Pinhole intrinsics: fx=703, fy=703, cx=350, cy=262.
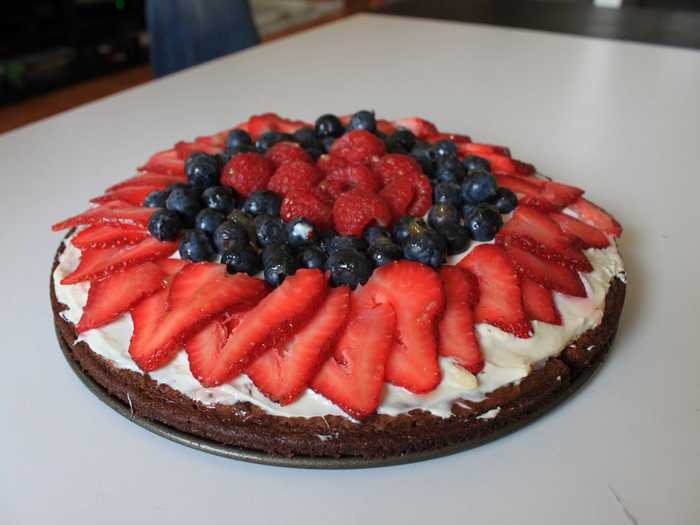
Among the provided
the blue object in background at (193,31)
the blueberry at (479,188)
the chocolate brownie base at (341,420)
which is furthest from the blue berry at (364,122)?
the blue object in background at (193,31)

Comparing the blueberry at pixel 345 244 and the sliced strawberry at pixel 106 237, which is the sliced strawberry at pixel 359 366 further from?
the sliced strawberry at pixel 106 237

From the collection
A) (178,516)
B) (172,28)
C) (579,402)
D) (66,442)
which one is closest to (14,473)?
(66,442)

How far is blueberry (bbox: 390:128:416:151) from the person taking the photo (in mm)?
1840

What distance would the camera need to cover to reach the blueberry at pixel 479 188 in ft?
5.12

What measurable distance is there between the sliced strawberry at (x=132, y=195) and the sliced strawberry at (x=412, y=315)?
662 millimetres

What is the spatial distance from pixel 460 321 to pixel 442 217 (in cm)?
31

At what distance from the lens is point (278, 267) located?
4.30 ft

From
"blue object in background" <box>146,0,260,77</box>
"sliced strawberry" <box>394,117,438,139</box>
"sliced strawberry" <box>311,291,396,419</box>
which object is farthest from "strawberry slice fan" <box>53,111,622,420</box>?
"blue object in background" <box>146,0,260,77</box>

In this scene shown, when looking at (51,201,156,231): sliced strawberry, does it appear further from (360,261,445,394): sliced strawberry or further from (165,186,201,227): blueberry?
(360,261,445,394): sliced strawberry

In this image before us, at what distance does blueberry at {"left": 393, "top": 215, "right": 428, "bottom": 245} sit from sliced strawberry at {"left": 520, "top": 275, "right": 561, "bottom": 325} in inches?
8.7

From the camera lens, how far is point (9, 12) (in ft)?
16.8

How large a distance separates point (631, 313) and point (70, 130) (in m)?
1.99

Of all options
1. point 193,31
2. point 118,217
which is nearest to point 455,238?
point 118,217

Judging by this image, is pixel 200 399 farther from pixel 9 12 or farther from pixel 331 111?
pixel 9 12
